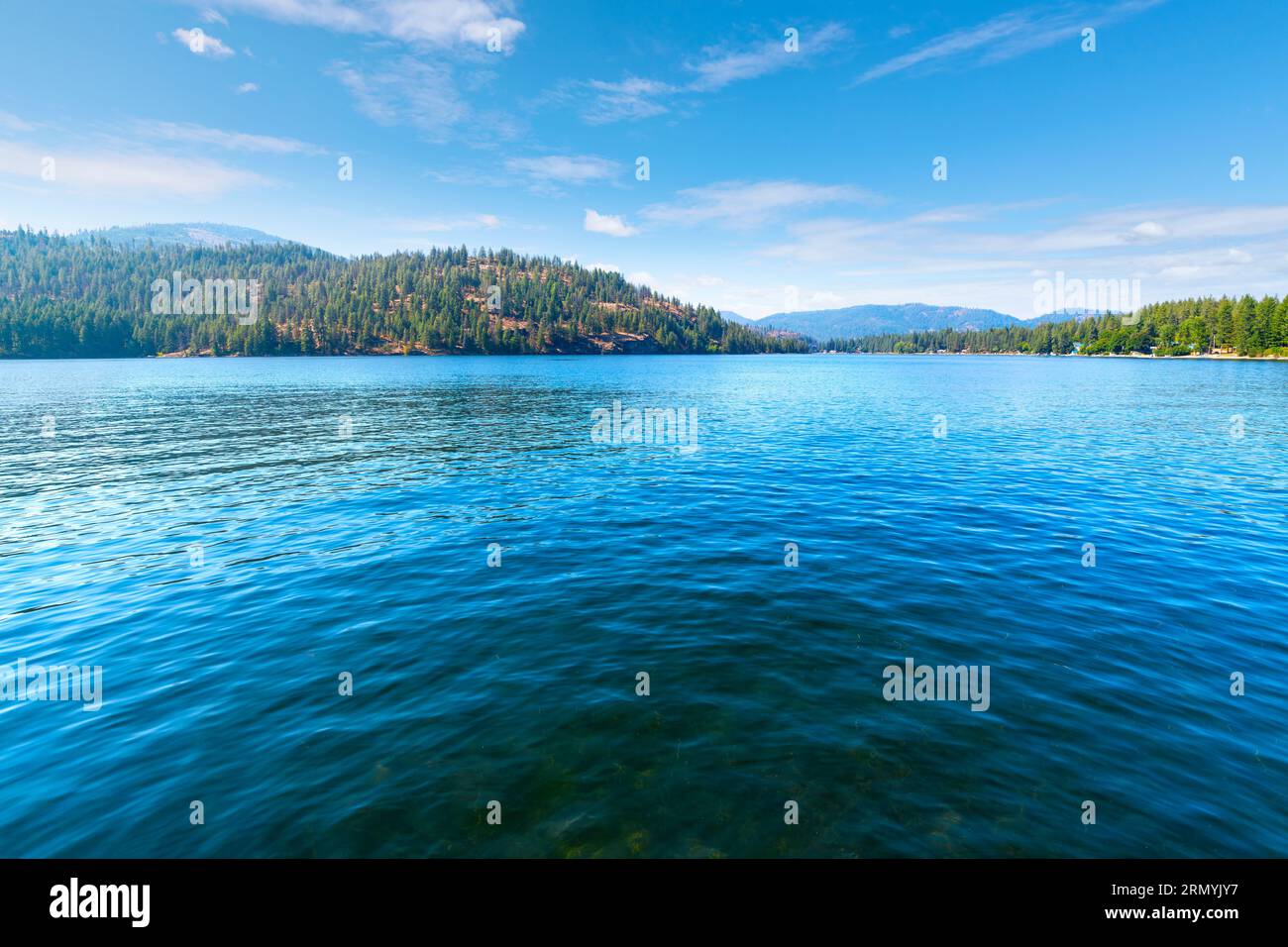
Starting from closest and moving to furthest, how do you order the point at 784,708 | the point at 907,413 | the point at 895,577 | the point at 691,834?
the point at 691,834
the point at 784,708
the point at 895,577
the point at 907,413

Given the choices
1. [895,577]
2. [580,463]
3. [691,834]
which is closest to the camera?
[691,834]

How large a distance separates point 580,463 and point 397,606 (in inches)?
1056

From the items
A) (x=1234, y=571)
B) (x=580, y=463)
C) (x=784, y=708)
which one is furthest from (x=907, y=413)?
(x=784, y=708)

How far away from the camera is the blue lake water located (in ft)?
34.5

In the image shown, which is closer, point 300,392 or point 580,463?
point 580,463

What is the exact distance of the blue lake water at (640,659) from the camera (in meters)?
10.5

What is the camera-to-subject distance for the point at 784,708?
13.9m

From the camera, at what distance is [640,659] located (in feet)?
54.0

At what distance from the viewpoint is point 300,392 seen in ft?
342

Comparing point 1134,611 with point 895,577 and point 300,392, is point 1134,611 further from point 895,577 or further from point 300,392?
point 300,392

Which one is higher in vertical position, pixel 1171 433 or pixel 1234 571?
pixel 1171 433

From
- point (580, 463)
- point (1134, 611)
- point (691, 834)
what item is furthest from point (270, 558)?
point (1134, 611)
